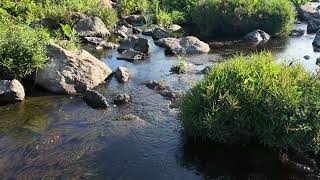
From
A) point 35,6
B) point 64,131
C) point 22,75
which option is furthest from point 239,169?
point 35,6

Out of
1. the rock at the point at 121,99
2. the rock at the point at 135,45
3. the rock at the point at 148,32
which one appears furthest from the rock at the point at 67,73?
the rock at the point at 148,32

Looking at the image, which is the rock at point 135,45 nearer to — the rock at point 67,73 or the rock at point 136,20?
the rock at point 67,73

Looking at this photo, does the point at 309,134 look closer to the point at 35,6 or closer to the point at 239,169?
the point at 239,169

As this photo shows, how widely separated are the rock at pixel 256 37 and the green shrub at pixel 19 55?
43.4 ft

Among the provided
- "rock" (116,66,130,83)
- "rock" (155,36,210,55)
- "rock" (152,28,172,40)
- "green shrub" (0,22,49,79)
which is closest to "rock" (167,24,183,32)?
"rock" (152,28,172,40)

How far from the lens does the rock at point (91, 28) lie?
25.8 meters

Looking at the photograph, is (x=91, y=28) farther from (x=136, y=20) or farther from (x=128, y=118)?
(x=128, y=118)

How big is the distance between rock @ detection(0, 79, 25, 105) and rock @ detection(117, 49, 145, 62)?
6727 millimetres

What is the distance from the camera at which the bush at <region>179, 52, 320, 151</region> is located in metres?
11.8

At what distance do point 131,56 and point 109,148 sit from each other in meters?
9.75

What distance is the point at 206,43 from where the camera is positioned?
85.3 ft

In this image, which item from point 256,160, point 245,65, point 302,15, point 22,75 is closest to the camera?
point 256,160

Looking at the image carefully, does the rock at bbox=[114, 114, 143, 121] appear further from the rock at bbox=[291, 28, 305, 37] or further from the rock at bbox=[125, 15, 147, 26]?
the rock at bbox=[291, 28, 305, 37]

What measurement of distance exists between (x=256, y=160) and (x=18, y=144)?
6.98 meters
